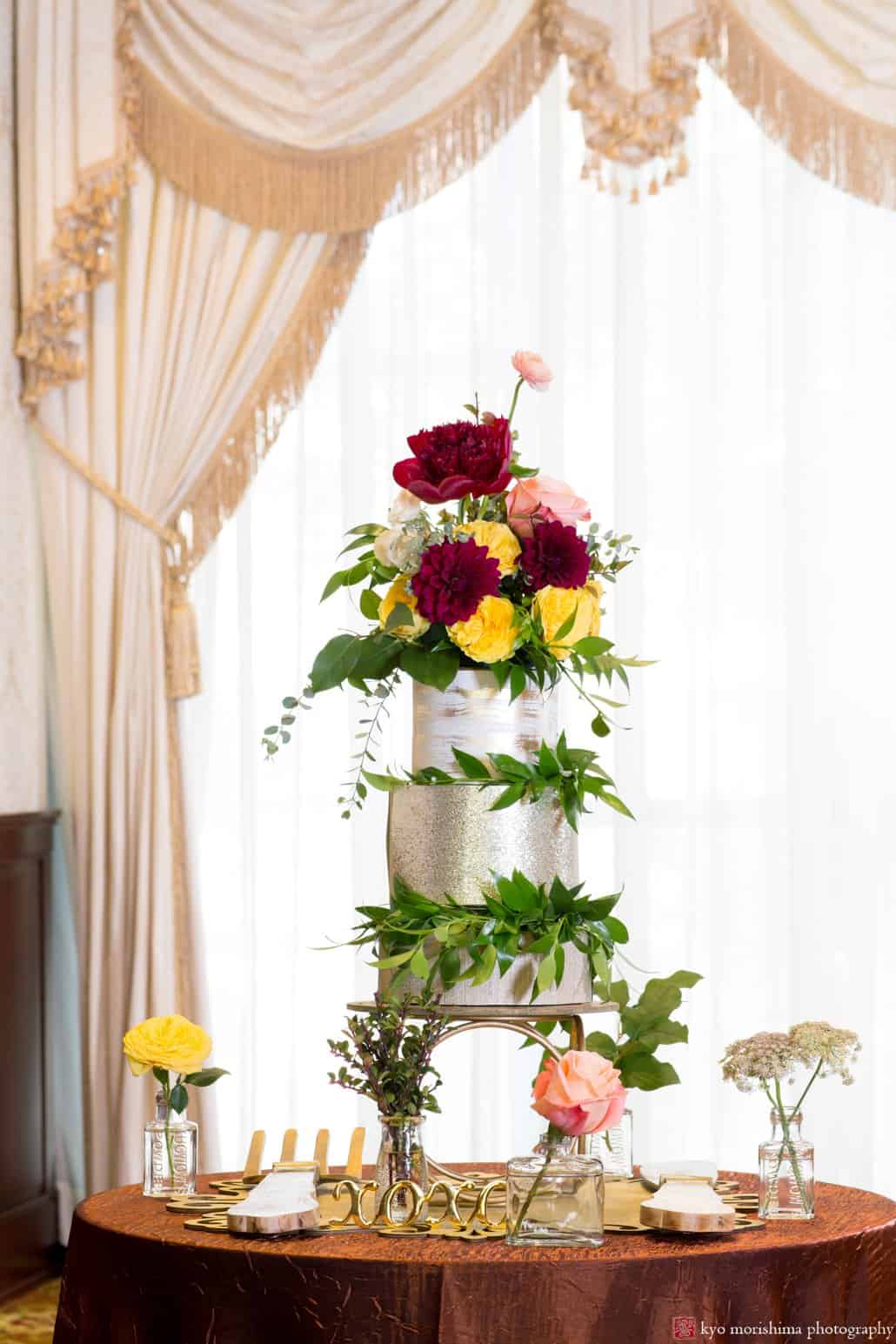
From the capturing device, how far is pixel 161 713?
3746 millimetres

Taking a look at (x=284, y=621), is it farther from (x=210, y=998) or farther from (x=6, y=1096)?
(x=6, y=1096)

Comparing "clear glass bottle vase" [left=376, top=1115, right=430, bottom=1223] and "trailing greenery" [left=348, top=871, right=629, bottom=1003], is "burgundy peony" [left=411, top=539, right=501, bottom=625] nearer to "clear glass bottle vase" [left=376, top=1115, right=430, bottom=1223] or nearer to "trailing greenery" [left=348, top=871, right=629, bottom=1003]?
"trailing greenery" [left=348, top=871, right=629, bottom=1003]

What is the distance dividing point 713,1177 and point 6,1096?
7.21 ft

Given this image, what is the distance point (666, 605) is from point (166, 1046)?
6.53 feet

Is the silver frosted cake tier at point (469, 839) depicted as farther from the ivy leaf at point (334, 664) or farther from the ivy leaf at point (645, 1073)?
the ivy leaf at point (645, 1073)

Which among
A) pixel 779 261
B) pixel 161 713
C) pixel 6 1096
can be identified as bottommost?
pixel 6 1096

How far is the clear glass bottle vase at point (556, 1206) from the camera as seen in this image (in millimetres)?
1574

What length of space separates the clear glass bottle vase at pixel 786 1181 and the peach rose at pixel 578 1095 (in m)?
0.23

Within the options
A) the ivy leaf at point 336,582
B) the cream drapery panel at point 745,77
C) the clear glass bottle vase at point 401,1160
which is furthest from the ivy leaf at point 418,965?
the cream drapery panel at point 745,77

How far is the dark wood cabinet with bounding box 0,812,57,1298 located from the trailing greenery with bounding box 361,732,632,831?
203 centimetres

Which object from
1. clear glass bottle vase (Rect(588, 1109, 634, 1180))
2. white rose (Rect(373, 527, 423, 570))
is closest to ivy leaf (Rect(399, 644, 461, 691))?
white rose (Rect(373, 527, 423, 570))

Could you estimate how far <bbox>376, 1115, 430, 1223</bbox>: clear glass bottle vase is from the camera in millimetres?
1669

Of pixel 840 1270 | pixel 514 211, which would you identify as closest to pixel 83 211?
pixel 514 211

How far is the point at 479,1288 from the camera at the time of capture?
1490mm
